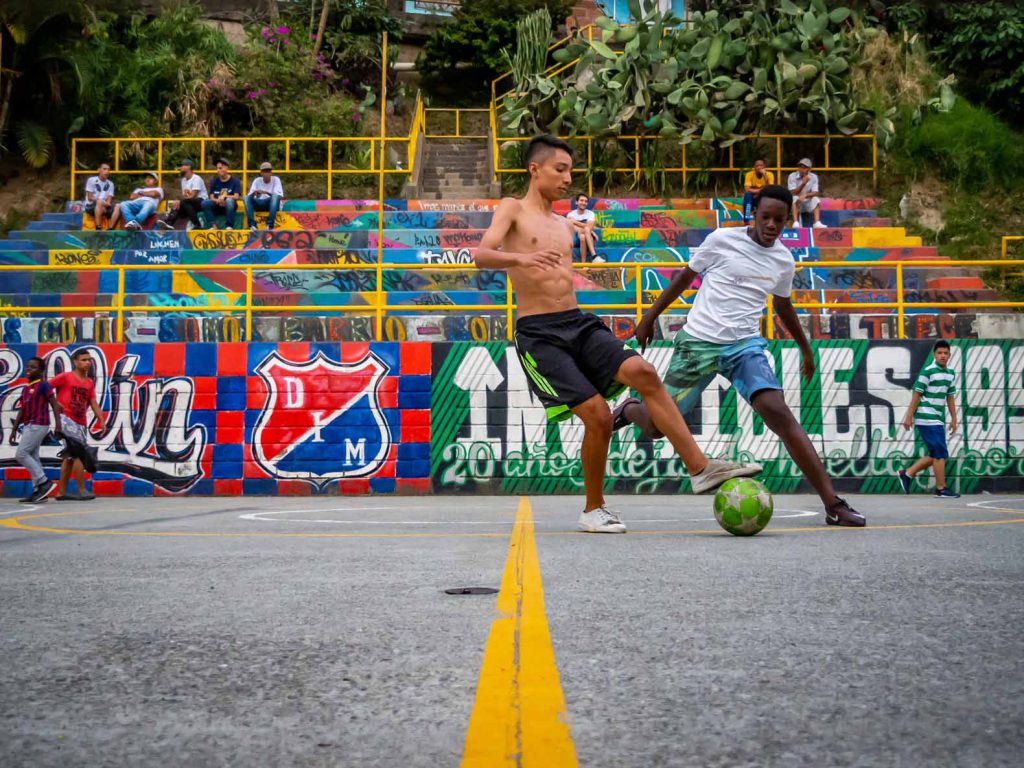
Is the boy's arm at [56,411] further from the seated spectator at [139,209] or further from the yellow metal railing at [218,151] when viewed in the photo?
the yellow metal railing at [218,151]

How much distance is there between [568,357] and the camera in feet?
18.5

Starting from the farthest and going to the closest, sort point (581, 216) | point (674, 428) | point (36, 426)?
1. point (581, 216)
2. point (36, 426)
3. point (674, 428)

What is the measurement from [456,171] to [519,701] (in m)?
23.2

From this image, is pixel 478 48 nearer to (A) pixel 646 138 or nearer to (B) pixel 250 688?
(A) pixel 646 138

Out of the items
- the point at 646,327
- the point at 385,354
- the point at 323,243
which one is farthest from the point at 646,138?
the point at 646,327

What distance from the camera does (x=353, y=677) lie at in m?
2.04

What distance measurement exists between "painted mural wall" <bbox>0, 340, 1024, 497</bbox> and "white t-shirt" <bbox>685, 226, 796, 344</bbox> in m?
6.70

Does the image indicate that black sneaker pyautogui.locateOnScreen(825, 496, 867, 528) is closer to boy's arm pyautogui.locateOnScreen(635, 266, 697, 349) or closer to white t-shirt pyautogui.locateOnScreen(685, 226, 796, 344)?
white t-shirt pyautogui.locateOnScreen(685, 226, 796, 344)

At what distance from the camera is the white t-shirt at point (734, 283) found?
6508 mm

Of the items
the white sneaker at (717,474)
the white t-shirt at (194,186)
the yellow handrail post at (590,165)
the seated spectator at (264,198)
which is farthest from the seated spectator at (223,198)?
the white sneaker at (717,474)

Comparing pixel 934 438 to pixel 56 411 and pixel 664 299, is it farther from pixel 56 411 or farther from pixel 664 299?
pixel 56 411

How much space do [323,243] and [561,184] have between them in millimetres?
13290

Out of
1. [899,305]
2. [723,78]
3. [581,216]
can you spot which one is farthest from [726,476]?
[723,78]

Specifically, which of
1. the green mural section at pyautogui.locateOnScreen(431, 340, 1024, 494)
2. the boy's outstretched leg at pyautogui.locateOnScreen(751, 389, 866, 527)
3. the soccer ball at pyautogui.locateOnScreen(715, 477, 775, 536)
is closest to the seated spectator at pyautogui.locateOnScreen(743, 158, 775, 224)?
the green mural section at pyautogui.locateOnScreen(431, 340, 1024, 494)
